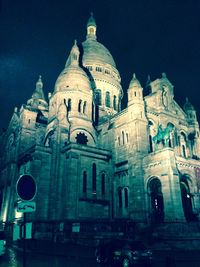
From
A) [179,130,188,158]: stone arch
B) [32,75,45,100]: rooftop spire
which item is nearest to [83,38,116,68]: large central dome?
[32,75,45,100]: rooftop spire

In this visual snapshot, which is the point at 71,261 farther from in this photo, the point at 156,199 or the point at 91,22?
the point at 91,22

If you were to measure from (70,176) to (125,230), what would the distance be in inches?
395

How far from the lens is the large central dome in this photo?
58875 millimetres

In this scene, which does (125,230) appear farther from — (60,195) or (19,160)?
(19,160)

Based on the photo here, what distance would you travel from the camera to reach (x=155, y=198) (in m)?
33.4

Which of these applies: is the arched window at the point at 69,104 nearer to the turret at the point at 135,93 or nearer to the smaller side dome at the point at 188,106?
the turret at the point at 135,93

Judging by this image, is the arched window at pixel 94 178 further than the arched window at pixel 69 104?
No

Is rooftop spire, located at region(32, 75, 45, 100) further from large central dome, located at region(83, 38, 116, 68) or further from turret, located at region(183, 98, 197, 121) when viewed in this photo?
turret, located at region(183, 98, 197, 121)

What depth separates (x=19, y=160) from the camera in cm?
4019

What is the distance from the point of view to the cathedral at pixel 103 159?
3231 centimetres

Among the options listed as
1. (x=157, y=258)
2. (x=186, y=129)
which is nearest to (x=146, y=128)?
(x=186, y=129)

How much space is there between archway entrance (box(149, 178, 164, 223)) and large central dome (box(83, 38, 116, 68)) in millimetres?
35188

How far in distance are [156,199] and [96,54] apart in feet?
129

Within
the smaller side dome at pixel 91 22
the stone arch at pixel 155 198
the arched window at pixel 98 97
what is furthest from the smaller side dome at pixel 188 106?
the smaller side dome at pixel 91 22
